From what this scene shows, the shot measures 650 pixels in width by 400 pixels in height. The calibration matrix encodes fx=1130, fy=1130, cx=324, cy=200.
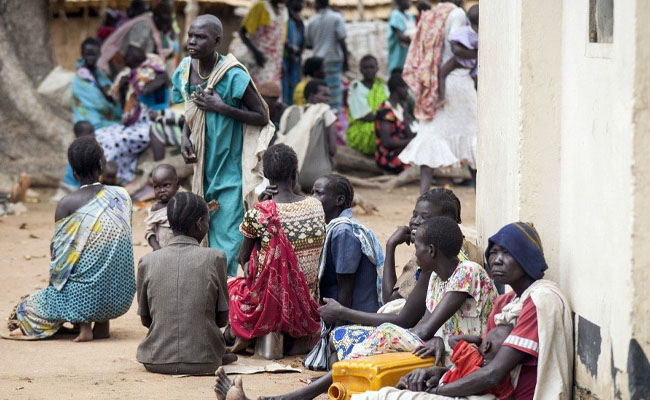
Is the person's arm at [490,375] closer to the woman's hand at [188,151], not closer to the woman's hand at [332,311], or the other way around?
the woman's hand at [332,311]

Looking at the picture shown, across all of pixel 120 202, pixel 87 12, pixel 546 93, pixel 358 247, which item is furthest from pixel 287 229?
pixel 87 12

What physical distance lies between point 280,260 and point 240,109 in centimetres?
154

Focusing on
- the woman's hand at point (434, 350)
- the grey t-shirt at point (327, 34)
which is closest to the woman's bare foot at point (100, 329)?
the woman's hand at point (434, 350)

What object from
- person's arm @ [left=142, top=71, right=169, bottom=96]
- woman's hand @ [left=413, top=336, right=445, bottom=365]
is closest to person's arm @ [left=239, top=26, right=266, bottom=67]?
person's arm @ [left=142, top=71, right=169, bottom=96]

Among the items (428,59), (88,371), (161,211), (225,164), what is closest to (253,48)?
(428,59)

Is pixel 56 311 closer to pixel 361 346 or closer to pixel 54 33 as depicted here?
pixel 361 346

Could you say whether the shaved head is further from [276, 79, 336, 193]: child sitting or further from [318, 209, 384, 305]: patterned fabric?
[276, 79, 336, 193]: child sitting

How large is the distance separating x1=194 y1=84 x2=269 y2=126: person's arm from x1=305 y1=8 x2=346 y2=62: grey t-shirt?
8.20m

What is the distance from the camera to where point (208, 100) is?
741 cm

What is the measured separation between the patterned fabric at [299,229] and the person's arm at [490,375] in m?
1.92

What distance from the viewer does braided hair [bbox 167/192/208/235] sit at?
602 centimetres

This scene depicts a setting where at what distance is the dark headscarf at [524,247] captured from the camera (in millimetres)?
4777

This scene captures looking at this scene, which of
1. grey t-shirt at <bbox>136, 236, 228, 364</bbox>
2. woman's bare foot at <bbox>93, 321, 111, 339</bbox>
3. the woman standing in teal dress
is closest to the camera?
grey t-shirt at <bbox>136, 236, 228, 364</bbox>

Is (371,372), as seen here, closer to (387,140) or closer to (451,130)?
(451,130)
